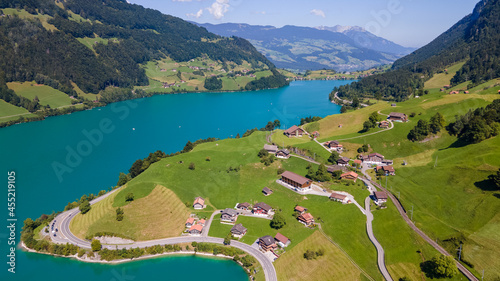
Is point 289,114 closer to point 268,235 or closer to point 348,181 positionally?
point 348,181

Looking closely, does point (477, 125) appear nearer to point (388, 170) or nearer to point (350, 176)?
point (388, 170)

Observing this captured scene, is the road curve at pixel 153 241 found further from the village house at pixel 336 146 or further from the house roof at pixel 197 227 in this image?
the village house at pixel 336 146

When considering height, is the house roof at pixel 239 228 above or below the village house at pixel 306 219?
below

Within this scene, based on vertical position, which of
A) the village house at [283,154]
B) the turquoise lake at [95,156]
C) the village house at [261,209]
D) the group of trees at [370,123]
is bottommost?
the turquoise lake at [95,156]

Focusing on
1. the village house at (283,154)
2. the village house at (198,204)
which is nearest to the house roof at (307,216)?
the village house at (198,204)

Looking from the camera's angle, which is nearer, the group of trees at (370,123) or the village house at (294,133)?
the group of trees at (370,123)

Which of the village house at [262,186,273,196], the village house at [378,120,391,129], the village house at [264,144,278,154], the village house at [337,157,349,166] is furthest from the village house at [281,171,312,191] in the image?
the village house at [378,120,391,129]
